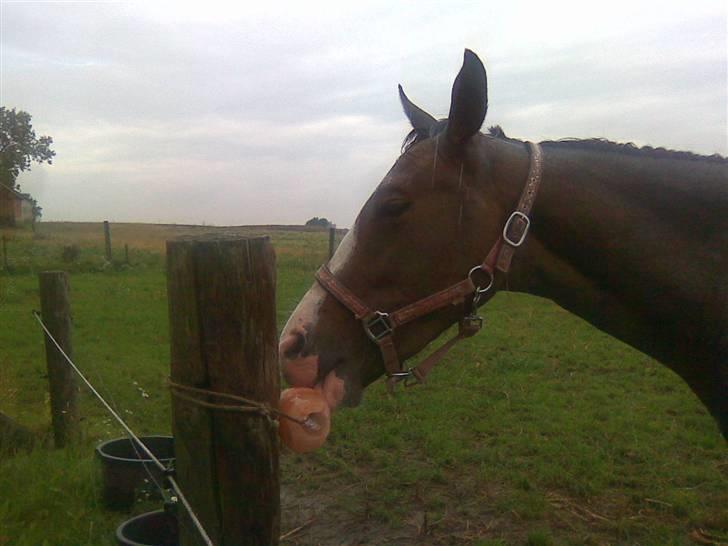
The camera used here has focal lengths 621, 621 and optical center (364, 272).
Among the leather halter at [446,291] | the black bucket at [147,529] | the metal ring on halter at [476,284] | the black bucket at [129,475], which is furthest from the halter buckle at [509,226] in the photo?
the black bucket at [129,475]

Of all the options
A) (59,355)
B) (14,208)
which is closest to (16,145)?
(14,208)

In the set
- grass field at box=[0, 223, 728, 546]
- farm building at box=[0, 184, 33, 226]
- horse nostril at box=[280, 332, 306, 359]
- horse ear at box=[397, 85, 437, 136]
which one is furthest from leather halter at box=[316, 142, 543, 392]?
farm building at box=[0, 184, 33, 226]

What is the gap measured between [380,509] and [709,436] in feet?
10.3

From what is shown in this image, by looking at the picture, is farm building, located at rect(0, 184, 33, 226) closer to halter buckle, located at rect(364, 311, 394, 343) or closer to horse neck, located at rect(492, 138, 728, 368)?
halter buckle, located at rect(364, 311, 394, 343)

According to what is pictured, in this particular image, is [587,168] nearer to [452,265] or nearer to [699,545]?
[452,265]

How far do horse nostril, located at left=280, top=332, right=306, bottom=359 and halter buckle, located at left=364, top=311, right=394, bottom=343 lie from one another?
9.7 inches

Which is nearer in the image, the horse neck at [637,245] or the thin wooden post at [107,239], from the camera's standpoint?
the horse neck at [637,245]

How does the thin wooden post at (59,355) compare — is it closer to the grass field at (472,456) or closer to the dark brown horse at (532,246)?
the grass field at (472,456)

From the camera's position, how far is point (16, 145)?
73.7ft

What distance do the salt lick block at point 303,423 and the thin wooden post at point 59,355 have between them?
3.45 meters

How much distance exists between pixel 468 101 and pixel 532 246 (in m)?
0.60

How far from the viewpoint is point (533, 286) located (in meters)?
2.42

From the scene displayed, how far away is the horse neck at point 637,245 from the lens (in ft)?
7.38

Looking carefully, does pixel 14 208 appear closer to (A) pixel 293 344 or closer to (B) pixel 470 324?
(A) pixel 293 344
